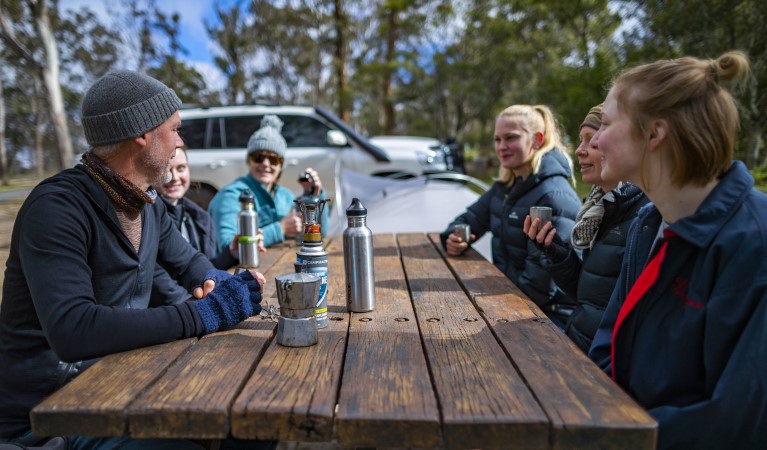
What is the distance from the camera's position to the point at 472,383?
4.17 feet

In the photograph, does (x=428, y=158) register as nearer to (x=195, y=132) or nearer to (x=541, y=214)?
(x=195, y=132)

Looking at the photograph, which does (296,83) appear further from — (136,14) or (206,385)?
(206,385)

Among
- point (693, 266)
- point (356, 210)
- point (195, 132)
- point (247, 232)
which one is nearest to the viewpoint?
point (693, 266)

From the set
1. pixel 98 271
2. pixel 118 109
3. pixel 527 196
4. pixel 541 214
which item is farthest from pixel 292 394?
pixel 527 196

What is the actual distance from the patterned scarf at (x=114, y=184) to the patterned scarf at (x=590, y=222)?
1.58 metres

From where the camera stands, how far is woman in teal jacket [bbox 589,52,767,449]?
1.21 m

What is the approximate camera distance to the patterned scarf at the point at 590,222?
215cm

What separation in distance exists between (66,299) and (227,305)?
1.38 feet

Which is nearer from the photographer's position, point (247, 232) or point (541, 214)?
point (541, 214)

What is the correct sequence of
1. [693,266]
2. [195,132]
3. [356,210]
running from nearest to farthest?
[693,266], [356,210], [195,132]

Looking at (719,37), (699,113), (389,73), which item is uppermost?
(389,73)

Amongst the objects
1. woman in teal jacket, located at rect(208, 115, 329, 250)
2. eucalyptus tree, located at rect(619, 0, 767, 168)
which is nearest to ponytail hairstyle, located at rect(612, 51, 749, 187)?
woman in teal jacket, located at rect(208, 115, 329, 250)

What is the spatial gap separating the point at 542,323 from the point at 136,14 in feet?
72.7

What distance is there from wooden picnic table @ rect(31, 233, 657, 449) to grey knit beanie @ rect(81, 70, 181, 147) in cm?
68
